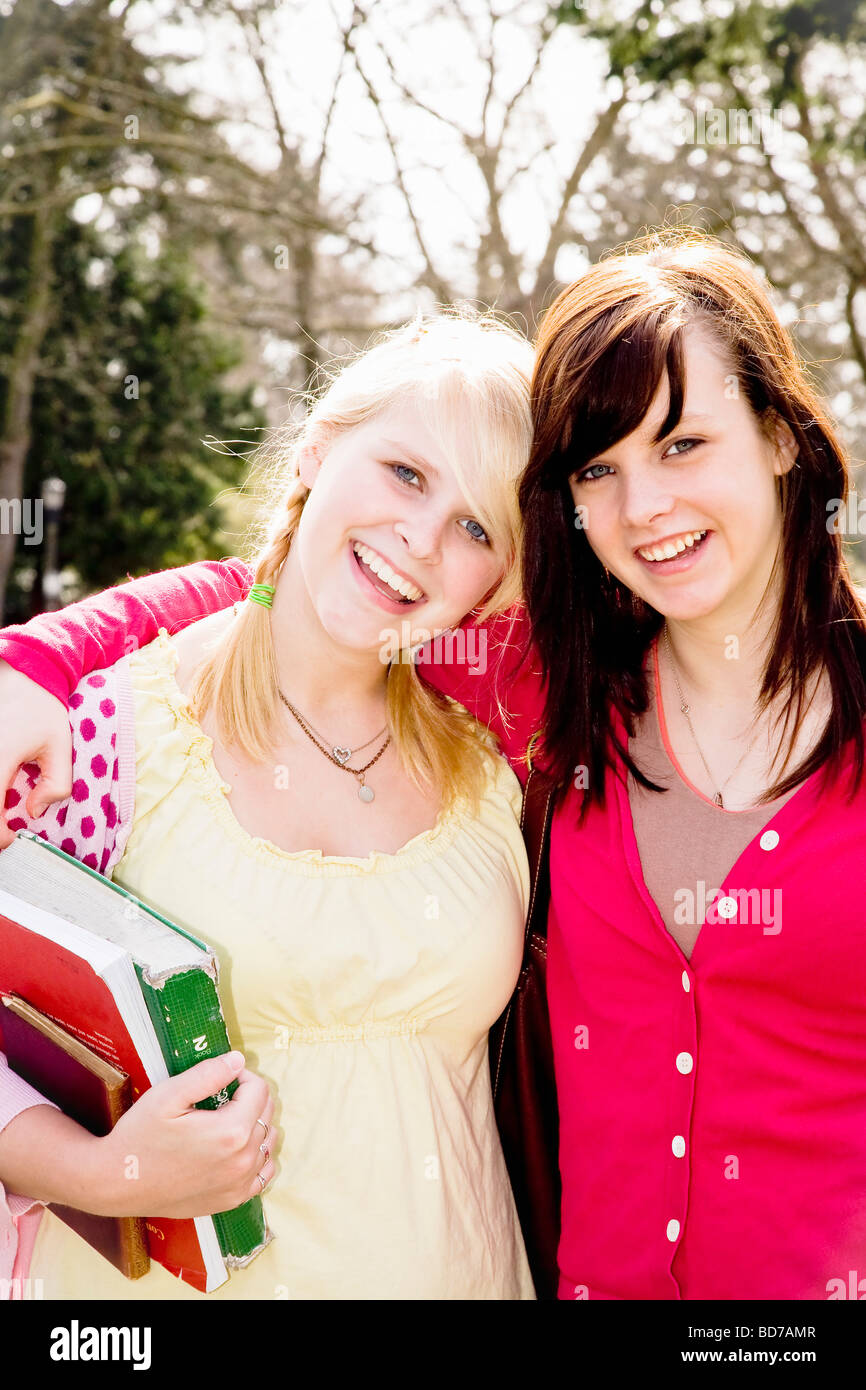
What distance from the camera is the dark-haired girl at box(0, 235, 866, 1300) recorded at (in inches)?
72.0

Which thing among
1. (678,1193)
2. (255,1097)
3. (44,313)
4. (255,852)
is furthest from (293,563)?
(44,313)

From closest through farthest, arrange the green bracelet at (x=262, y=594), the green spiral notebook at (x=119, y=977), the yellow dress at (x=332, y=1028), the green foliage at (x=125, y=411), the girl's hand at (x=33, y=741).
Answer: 1. the green spiral notebook at (x=119, y=977)
2. the girl's hand at (x=33, y=741)
3. the yellow dress at (x=332, y=1028)
4. the green bracelet at (x=262, y=594)
5. the green foliage at (x=125, y=411)

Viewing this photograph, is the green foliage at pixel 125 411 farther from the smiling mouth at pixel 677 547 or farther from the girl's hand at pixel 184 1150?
the girl's hand at pixel 184 1150

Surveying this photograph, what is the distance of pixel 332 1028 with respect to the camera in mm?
1882

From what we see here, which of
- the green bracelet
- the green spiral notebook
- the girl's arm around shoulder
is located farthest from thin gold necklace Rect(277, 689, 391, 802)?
the green spiral notebook

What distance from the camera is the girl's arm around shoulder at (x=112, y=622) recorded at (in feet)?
6.10

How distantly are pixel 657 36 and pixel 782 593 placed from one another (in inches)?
253

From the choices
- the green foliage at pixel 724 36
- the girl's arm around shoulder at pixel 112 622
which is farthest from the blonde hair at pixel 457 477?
the green foliage at pixel 724 36

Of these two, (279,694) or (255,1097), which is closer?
(255,1097)

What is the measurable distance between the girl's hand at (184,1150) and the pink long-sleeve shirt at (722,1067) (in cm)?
65

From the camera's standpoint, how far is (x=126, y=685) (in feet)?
6.40

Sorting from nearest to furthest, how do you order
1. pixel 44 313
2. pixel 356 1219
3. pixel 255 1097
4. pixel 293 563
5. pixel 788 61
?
1. pixel 255 1097
2. pixel 356 1219
3. pixel 293 563
4. pixel 788 61
5. pixel 44 313

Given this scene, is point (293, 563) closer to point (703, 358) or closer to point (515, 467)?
point (515, 467)

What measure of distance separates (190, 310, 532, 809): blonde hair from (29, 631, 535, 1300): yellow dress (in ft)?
0.46
